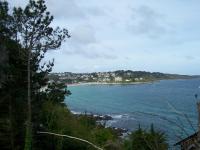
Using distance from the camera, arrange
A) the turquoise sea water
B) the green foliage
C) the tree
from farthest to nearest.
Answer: the tree, the turquoise sea water, the green foliage

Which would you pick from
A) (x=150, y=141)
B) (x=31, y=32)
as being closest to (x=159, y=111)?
(x=31, y=32)

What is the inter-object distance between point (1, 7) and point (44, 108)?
7887mm

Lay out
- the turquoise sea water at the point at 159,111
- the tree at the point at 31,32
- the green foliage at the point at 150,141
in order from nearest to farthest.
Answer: the green foliage at the point at 150,141, the turquoise sea water at the point at 159,111, the tree at the point at 31,32

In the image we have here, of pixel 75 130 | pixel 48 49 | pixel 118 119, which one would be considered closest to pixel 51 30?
pixel 48 49

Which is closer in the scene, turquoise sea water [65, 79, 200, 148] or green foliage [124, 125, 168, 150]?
green foliage [124, 125, 168, 150]

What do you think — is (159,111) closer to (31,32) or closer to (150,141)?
(31,32)

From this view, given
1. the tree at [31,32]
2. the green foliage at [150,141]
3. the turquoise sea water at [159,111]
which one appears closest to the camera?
the green foliage at [150,141]

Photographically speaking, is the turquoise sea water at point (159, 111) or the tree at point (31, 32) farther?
the tree at point (31, 32)

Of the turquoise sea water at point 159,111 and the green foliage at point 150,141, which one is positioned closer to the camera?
the green foliage at point 150,141

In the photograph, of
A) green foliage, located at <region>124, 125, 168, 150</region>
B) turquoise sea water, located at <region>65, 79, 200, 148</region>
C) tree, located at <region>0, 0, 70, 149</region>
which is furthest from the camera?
tree, located at <region>0, 0, 70, 149</region>

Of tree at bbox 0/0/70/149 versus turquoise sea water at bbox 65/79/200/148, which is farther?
tree at bbox 0/0/70/149

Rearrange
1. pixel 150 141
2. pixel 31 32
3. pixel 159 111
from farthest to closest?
pixel 159 111 < pixel 31 32 < pixel 150 141

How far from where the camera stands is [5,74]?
91.6 feet

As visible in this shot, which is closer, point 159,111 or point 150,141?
point 150,141
